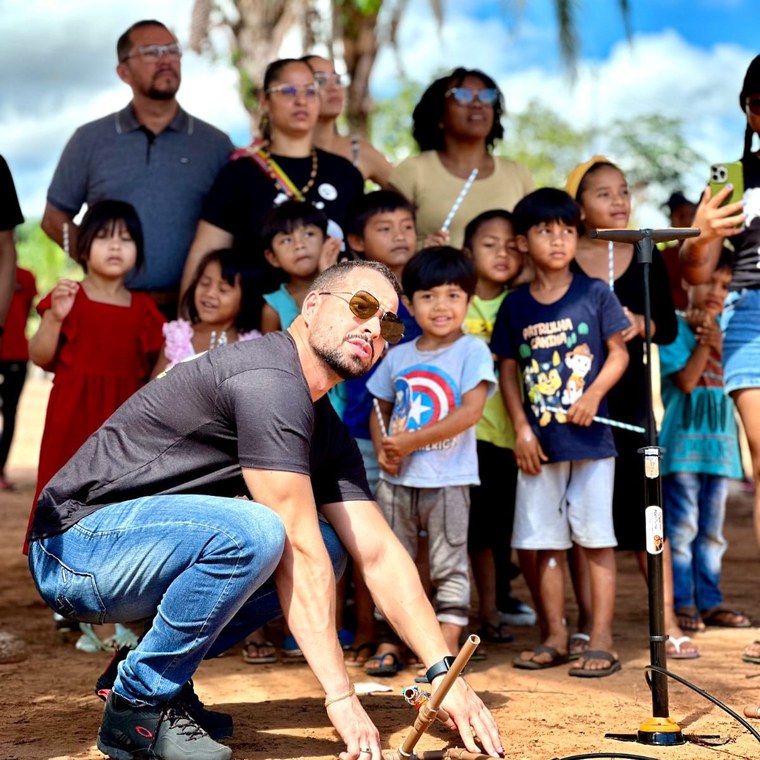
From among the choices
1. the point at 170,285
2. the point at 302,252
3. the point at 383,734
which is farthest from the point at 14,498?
Result: the point at 383,734

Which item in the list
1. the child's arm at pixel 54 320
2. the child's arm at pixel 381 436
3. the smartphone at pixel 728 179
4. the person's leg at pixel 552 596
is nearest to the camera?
the smartphone at pixel 728 179

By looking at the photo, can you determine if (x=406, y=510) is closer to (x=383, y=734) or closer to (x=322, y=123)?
(x=383, y=734)

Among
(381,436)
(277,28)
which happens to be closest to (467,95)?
(381,436)

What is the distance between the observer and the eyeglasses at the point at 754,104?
4754 millimetres

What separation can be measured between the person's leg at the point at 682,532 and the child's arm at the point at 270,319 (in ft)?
6.88

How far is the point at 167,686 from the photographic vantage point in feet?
11.4

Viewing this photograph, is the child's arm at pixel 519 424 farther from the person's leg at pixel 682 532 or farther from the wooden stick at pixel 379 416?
the person's leg at pixel 682 532

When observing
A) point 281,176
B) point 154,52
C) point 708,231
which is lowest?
point 708,231

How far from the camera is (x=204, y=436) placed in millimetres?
3615

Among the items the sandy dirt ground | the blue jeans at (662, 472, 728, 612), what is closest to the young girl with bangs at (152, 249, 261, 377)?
the sandy dirt ground

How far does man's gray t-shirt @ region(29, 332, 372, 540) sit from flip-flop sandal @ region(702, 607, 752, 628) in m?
2.87

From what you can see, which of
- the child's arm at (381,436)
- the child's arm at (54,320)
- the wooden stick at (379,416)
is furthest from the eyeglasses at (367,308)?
the child's arm at (54,320)

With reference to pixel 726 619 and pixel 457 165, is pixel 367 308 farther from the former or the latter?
pixel 726 619

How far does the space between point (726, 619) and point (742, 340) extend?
5.65 ft
